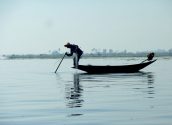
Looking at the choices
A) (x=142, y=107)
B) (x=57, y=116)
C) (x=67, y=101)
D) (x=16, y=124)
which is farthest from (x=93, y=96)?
(x=16, y=124)

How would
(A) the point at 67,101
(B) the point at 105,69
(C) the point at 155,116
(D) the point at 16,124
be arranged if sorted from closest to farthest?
(D) the point at 16,124 → (C) the point at 155,116 → (A) the point at 67,101 → (B) the point at 105,69

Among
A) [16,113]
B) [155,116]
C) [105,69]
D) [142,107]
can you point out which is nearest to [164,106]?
[142,107]

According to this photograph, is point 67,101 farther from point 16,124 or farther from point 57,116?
point 16,124

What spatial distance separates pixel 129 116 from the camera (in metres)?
11.6

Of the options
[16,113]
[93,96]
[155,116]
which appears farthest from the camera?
[93,96]

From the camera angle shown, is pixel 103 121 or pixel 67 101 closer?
pixel 103 121

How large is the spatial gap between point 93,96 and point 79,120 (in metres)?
5.94

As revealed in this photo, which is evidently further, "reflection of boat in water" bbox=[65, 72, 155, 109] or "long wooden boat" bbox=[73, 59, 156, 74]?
"long wooden boat" bbox=[73, 59, 156, 74]

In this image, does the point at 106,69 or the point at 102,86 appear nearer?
the point at 102,86

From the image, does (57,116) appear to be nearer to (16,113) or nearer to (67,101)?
(16,113)

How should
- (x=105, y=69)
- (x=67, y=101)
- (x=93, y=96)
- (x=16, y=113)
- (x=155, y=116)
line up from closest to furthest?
1. (x=155, y=116)
2. (x=16, y=113)
3. (x=67, y=101)
4. (x=93, y=96)
5. (x=105, y=69)

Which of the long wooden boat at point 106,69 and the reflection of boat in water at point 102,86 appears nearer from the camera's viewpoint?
the reflection of boat in water at point 102,86

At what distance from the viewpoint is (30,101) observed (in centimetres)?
1588

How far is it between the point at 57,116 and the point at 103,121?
1537mm
